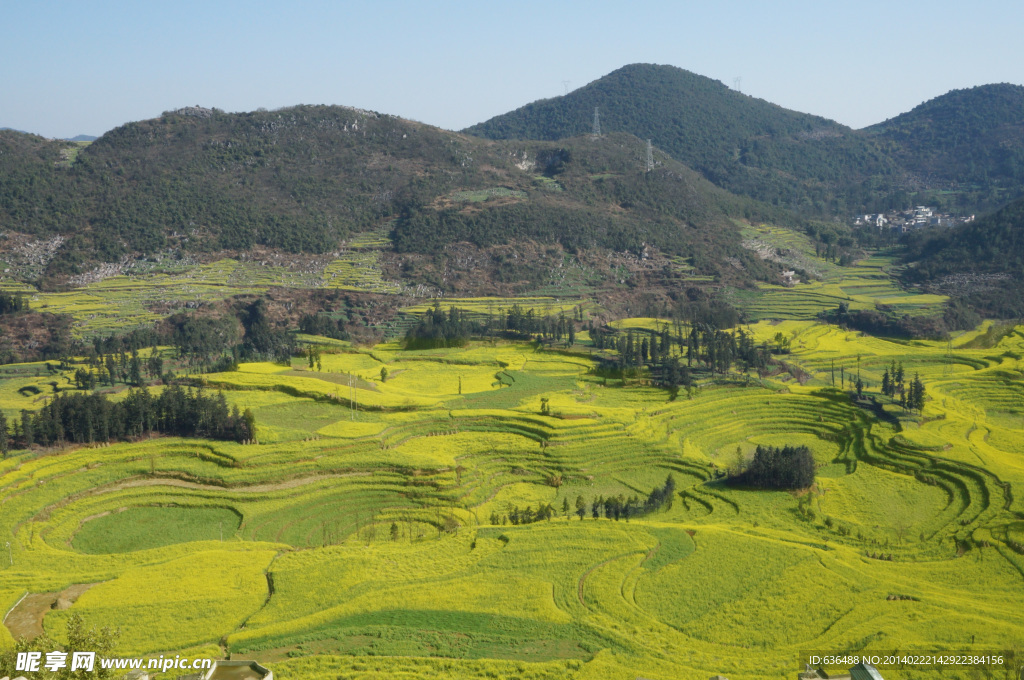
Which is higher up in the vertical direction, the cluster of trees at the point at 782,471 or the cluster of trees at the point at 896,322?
the cluster of trees at the point at 896,322

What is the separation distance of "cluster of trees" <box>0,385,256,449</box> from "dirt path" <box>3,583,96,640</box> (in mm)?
19385

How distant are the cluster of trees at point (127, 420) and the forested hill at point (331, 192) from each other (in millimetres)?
54911

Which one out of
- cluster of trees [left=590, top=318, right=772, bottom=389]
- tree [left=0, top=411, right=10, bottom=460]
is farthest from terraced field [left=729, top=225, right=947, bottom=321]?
tree [left=0, top=411, right=10, bottom=460]

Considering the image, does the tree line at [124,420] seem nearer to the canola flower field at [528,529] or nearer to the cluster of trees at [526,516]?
the canola flower field at [528,529]

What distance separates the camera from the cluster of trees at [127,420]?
50812mm

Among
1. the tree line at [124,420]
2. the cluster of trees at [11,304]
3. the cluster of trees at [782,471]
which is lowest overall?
the cluster of trees at [782,471]

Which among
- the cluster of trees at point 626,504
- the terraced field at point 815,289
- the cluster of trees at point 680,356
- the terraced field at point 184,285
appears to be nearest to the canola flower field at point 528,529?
the cluster of trees at point 626,504

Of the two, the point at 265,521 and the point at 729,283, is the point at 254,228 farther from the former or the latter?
the point at 265,521

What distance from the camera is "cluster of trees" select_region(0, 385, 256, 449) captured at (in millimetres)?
50812

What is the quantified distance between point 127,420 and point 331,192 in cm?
8289

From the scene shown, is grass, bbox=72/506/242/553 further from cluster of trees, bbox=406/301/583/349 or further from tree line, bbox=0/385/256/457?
cluster of trees, bbox=406/301/583/349

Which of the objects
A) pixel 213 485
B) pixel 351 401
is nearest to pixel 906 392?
pixel 351 401

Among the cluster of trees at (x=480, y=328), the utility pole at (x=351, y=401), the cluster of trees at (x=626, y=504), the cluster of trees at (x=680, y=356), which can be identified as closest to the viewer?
the cluster of trees at (x=626, y=504)

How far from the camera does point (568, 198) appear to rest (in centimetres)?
13850
